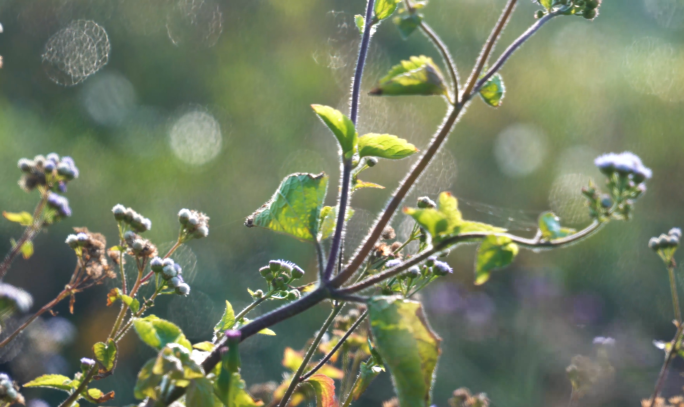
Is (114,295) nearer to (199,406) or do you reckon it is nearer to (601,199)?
(199,406)

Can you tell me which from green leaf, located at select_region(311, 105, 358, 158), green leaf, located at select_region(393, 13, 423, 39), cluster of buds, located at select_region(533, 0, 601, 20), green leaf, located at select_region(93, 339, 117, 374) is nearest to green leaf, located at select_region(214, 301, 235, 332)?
green leaf, located at select_region(93, 339, 117, 374)

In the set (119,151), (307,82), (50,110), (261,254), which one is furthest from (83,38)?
(261,254)

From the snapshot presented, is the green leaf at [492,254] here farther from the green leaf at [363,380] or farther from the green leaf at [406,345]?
the green leaf at [363,380]

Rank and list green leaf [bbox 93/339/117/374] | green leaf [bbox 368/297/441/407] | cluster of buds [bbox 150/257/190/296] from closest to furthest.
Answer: green leaf [bbox 368/297/441/407] → green leaf [bbox 93/339/117/374] → cluster of buds [bbox 150/257/190/296]

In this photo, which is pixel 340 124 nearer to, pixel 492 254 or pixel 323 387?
pixel 492 254

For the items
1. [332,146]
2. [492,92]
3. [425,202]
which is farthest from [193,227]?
[332,146]

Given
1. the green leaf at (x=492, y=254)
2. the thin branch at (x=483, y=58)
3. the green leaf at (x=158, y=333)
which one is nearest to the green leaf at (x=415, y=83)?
the thin branch at (x=483, y=58)

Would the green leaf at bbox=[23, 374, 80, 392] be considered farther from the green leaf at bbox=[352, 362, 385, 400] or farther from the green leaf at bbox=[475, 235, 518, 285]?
the green leaf at bbox=[475, 235, 518, 285]
